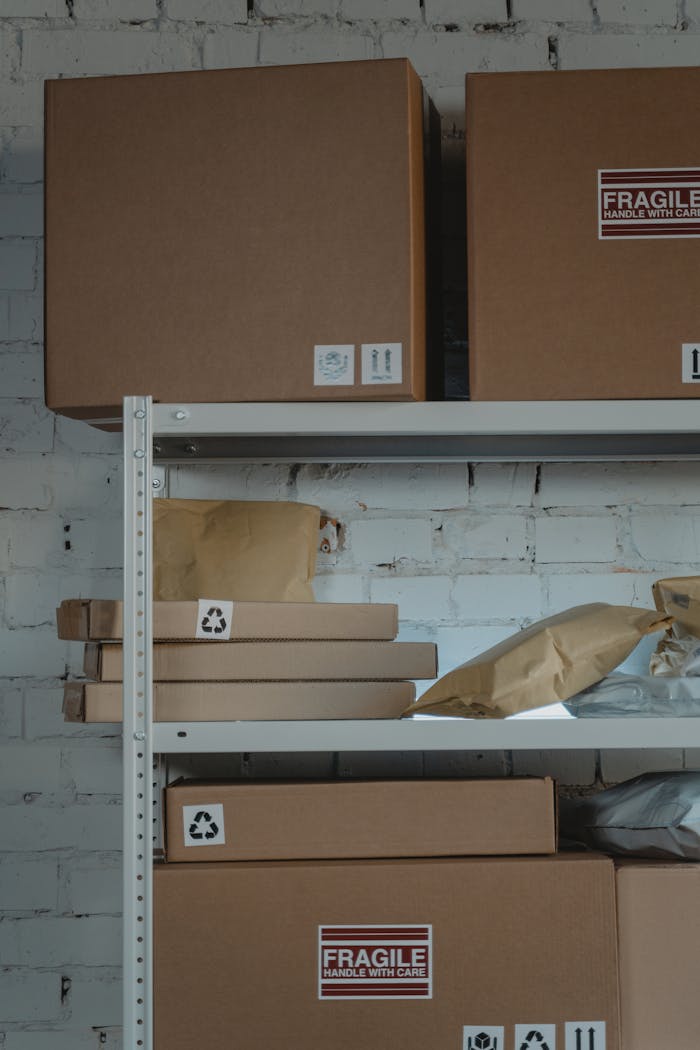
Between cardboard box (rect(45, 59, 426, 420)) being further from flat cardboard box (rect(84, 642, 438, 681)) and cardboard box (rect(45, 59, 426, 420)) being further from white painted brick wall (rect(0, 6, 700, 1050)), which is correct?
white painted brick wall (rect(0, 6, 700, 1050))

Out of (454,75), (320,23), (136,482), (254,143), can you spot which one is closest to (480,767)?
(136,482)

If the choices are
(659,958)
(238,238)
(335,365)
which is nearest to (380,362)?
(335,365)

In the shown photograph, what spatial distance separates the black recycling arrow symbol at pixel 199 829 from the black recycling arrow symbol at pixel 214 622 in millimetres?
209

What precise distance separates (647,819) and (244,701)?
502 millimetres

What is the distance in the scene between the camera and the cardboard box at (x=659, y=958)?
1150mm

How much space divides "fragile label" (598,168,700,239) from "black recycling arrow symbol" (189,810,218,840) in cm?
80

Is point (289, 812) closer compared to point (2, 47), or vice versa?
point (289, 812)

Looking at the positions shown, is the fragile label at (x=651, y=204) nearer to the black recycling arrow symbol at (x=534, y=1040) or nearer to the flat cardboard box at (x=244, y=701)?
the flat cardboard box at (x=244, y=701)

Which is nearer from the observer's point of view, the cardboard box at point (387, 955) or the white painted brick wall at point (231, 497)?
the cardboard box at point (387, 955)

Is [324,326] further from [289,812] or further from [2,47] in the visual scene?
[2,47]

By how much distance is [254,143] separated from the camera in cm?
116

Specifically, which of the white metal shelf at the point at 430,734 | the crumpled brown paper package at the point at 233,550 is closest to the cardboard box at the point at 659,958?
the white metal shelf at the point at 430,734

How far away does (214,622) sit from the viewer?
1185mm

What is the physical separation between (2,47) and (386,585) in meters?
1.03
